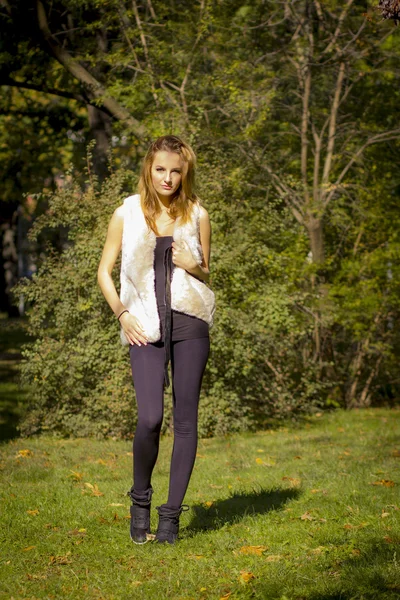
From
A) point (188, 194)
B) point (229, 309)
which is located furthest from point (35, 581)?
point (229, 309)

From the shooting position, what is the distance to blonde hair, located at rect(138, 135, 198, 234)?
479cm

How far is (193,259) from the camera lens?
15.5ft

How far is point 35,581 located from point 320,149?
9383 millimetres

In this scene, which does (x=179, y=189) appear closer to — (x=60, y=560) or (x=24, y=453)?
(x=60, y=560)

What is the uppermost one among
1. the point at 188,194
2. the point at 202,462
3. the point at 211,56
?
the point at 211,56

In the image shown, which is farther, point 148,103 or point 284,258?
point 148,103

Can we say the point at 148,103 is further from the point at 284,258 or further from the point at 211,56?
the point at 284,258

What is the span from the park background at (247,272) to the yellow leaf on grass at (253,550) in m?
0.53

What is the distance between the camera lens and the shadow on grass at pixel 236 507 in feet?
17.9

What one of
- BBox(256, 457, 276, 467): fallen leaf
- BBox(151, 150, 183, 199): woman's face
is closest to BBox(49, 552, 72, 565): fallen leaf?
BBox(151, 150, 183, 199): woman's face

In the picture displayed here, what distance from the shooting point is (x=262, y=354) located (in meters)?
10.6

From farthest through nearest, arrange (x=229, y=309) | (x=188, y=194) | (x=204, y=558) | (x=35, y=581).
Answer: (x=229, y=309) → (x=188, y=194) → (x=204, y=558) → (x=35, y=581)

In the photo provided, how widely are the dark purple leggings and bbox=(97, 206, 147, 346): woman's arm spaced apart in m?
0.08

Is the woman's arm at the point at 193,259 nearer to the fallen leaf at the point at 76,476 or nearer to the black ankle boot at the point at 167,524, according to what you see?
the black ankle boot at the point at 167,524
